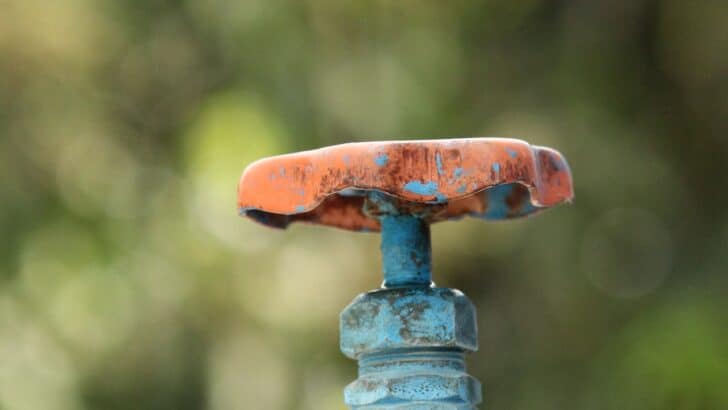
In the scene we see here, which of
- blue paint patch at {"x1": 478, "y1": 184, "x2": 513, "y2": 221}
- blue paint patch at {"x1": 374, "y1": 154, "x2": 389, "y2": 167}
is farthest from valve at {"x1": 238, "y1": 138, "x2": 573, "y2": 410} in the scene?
blue paint patch at {"x1": 478, "y1": 184, "x2": 513, "y2": 221}

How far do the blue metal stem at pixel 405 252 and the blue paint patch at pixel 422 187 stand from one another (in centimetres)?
16

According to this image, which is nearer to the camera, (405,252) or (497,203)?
(405,252)

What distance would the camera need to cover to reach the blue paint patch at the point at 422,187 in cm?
110

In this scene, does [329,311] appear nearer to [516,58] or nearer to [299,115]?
[299,115]

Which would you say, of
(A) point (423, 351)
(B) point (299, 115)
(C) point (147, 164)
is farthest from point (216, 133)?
(A) point (423, 351)

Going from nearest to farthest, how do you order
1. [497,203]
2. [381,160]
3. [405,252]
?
[381,160], [405,252], [497,203]

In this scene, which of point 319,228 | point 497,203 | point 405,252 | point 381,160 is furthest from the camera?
point 319,228

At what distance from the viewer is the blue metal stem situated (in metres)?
1.25

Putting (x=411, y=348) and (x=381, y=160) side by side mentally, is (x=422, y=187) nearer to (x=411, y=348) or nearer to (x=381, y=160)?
(x=381, y=160)

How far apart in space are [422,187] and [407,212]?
16 centimetres

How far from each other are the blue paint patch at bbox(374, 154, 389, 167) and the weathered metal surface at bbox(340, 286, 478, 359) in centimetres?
17

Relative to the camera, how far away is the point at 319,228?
12.0 ft

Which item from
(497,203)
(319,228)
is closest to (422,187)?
(497,203)

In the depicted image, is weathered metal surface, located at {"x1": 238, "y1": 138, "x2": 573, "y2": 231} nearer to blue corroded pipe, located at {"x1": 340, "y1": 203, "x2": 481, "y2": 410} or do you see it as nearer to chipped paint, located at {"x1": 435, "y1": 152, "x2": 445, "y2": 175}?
chipped paint, located at {"x1": 435, "y1": 152, "x2": 445, "y2": 175}
